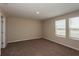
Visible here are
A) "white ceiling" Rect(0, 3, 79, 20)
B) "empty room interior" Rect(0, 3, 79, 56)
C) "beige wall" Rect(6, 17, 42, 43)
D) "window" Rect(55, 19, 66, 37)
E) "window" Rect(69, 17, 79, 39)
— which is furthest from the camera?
"beige wall" Rect(6, 17, 42, 43)

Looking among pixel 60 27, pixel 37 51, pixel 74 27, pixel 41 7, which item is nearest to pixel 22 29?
pixel 60 27

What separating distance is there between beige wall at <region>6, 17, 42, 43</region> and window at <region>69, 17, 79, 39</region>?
4.26 m

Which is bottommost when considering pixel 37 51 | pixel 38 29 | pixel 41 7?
pixel 37 51

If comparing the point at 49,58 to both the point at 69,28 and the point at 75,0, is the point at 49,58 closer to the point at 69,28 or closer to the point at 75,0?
the point at 75,0

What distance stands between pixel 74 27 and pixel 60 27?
137 centimetres

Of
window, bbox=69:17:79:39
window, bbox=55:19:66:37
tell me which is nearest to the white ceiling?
window, bbox=69:17:79:39

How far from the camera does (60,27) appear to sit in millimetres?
5996

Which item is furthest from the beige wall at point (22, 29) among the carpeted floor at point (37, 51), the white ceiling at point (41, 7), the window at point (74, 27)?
the window at point (74, 27)

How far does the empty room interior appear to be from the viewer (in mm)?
3829

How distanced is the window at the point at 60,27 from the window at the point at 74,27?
2.01 feet

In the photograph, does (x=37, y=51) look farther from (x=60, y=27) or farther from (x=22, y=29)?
(x=22, y=29)

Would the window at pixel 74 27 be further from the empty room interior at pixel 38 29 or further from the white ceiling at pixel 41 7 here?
the white ceiling at pixel 41 7

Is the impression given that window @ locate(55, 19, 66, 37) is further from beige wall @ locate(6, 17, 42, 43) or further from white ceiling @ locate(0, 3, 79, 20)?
beige wall @ locate(6, 17, 42, 43)

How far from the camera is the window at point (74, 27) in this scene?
454 centimetres
